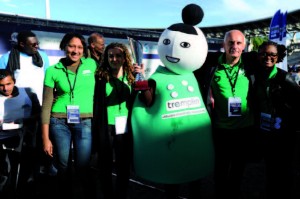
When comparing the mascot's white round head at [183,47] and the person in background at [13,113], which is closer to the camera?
the mascot's white round head at [183,47]

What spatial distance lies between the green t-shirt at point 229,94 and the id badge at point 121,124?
714 millimetres

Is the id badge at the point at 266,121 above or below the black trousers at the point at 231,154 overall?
above

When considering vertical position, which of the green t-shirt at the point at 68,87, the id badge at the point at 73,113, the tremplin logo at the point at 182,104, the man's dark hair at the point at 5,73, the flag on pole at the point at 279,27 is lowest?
the id badge at the point at 73,113

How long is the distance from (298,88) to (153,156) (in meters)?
1.21

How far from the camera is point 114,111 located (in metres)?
2.26

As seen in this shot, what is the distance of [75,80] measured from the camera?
2252 mm

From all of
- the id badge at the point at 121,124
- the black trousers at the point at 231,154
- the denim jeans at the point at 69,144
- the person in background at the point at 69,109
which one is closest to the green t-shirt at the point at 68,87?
the person in background at the point at 69,109

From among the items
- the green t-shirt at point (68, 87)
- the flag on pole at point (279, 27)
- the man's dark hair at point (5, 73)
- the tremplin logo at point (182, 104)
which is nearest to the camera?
the tremplin logo at point (182, 104)

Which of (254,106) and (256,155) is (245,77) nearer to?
(254,106)

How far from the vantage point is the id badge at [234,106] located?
2242 millimetres

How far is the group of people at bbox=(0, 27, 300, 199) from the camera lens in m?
2.25

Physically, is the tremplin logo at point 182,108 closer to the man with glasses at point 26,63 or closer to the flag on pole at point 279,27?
the man with glasses at point 26,63

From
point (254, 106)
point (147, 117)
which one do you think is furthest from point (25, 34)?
point (254, 106)

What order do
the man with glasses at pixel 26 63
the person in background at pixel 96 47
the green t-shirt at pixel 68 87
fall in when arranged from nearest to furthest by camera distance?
1. the green t-shirt at pixel 68 87
2. the man with glasses at pixel 26 63
3. the person in background at pixel 96 47
